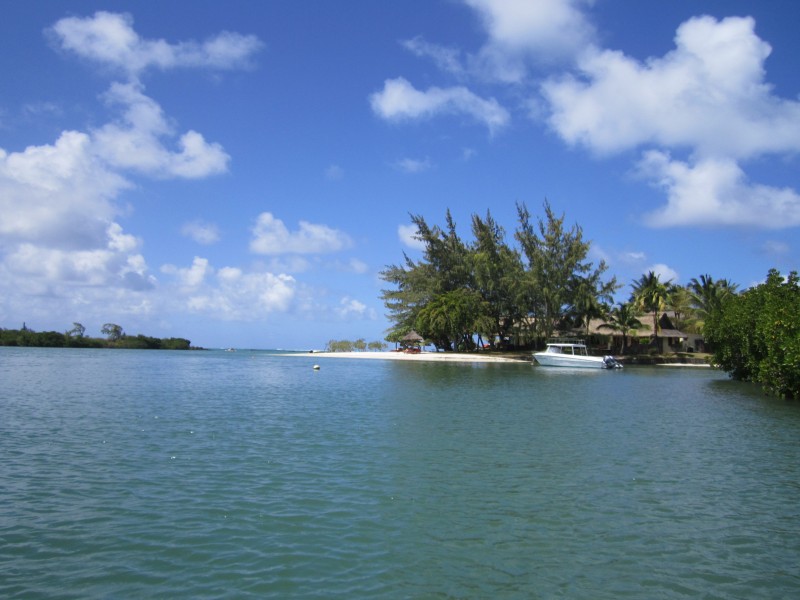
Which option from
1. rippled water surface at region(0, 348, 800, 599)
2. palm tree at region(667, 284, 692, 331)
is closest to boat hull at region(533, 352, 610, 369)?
palm tree at region(667, 284, 692, 331)

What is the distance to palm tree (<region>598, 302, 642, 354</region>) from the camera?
6925cm

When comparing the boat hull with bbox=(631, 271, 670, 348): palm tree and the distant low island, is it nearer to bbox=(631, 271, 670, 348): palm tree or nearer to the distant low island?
bbox=(631, 271, 670, 348): palm tree

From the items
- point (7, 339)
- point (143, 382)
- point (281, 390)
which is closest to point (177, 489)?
point (281, 390)

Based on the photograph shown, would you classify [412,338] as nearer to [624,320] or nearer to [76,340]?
[624,320]

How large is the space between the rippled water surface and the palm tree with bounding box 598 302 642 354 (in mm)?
51058

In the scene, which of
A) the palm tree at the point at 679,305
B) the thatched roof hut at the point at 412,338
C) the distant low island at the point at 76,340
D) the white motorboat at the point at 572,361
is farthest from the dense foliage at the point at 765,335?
the distant low island at the point at 76,340

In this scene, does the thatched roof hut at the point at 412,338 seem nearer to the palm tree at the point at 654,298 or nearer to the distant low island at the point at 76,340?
the palm tree at the point at 654,298

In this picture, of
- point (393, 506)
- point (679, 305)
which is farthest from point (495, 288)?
point (393, 506)

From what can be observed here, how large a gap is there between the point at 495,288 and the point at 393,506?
61653 millimetres

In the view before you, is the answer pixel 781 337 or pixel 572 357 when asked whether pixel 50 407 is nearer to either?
pixel 781 337

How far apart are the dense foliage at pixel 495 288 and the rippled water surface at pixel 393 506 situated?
46016 mm

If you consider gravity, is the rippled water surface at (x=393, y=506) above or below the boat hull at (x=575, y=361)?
below

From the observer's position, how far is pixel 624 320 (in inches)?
2724

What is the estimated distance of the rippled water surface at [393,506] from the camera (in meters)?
6.96
